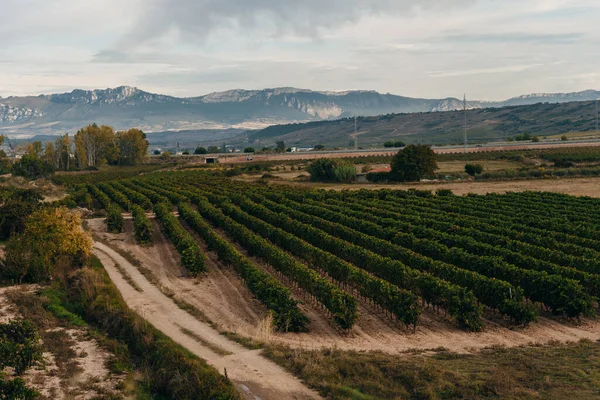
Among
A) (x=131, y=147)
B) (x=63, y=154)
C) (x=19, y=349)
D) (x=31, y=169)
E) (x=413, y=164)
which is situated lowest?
(x=19, y=349)

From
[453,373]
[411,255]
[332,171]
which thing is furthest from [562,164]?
[453,373]

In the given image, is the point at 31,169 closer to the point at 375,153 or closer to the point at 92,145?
the point at 92,145

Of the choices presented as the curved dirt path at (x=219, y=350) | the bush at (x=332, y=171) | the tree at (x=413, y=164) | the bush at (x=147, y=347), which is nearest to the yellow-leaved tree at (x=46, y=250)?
the bush at (x=147, y=347)

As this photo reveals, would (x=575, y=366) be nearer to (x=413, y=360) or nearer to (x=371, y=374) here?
(x=413, y=360)

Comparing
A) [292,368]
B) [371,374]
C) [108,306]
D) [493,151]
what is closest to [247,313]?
[108,306]

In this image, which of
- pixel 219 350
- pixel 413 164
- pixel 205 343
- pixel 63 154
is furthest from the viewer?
pixel 63 154

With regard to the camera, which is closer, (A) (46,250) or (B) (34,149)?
(A) (46,250)

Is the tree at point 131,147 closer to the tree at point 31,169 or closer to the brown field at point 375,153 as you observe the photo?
the brown field at point 375,153
